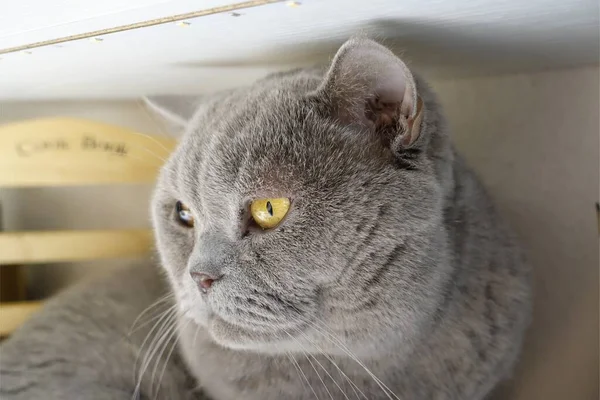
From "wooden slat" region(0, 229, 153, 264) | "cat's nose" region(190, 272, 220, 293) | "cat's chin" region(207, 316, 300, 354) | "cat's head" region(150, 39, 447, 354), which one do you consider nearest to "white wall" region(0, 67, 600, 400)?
"wooden slat" region(0, 229, 153, 264)

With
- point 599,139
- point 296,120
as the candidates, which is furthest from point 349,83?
point 599,139

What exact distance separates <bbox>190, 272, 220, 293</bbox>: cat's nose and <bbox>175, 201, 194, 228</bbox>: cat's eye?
0.14 metres

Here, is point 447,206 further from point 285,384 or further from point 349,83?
point 285,384

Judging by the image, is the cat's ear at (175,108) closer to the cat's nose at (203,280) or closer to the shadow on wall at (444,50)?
the shadow on wall at (444,50)

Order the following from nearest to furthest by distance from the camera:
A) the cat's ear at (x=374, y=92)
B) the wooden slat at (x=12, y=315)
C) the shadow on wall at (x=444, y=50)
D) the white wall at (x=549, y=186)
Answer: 1. the cat's ear at (x=374, y=92)
2. the shadow on wall at (x=444, y=50)
3. the white wall at (x=549, y=186)
4. the wooden slat at (x=12, y=315)

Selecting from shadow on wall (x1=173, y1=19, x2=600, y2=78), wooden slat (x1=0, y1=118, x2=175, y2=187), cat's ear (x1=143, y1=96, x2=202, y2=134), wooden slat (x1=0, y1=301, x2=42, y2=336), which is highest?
shadow on wall (x1=173, y1=19, x2=600, y2=78)

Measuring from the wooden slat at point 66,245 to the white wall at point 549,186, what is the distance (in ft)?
0.92

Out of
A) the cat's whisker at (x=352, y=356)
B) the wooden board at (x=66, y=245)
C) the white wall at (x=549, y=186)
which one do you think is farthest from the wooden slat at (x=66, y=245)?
the cat's whisker at (x=352, y=356)

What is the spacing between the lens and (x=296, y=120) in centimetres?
75

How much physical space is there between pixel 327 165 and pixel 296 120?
0.08 m

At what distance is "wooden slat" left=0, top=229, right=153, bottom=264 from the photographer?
3.92ft

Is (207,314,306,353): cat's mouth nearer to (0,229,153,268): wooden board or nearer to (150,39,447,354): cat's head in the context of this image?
(150,39,447,354): cat's head

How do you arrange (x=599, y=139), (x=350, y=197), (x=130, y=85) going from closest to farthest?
1. (x=350, y=197)
2. (x=599, y=139)
3. (x=130, y=85)

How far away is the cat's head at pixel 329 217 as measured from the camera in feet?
2.33
